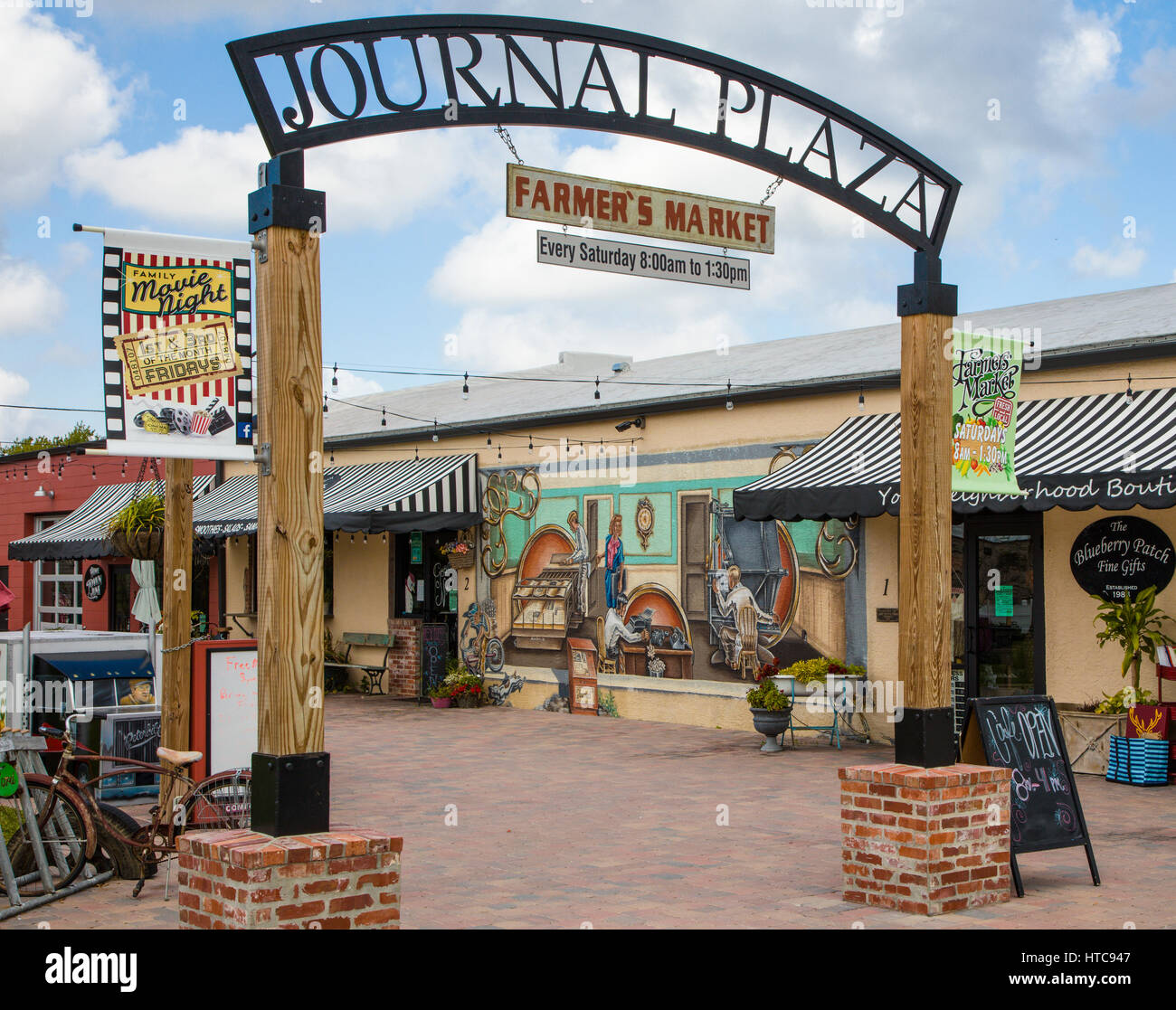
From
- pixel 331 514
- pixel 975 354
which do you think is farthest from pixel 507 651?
pixel 975 354

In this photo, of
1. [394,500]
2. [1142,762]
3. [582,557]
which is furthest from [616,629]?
[1142,762]

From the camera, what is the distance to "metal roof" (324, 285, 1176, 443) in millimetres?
12789

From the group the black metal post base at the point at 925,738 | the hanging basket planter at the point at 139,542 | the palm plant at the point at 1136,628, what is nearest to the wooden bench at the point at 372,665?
the hanging basket planter at the point at 139,542

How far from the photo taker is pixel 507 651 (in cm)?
1842

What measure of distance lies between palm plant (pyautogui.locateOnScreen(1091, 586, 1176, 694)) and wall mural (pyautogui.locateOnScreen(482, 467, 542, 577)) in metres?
8.28

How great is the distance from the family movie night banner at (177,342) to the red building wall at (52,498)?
18477 mm

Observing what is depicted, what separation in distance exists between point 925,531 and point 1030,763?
5.83 feet

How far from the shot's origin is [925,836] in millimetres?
6504

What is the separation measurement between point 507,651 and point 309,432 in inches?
535

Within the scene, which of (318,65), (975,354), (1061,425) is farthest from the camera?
(1061,425)

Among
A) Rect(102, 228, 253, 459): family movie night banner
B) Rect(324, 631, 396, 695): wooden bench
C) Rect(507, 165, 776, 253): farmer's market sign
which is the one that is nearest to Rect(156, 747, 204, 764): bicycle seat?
Rect(102, 228, 253, 459): family movie night banner

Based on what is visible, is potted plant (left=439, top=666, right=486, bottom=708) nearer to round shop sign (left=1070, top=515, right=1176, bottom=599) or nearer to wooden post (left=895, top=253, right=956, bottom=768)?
round shop sign (left=1070, top=515, right=1176, bottom=599)
